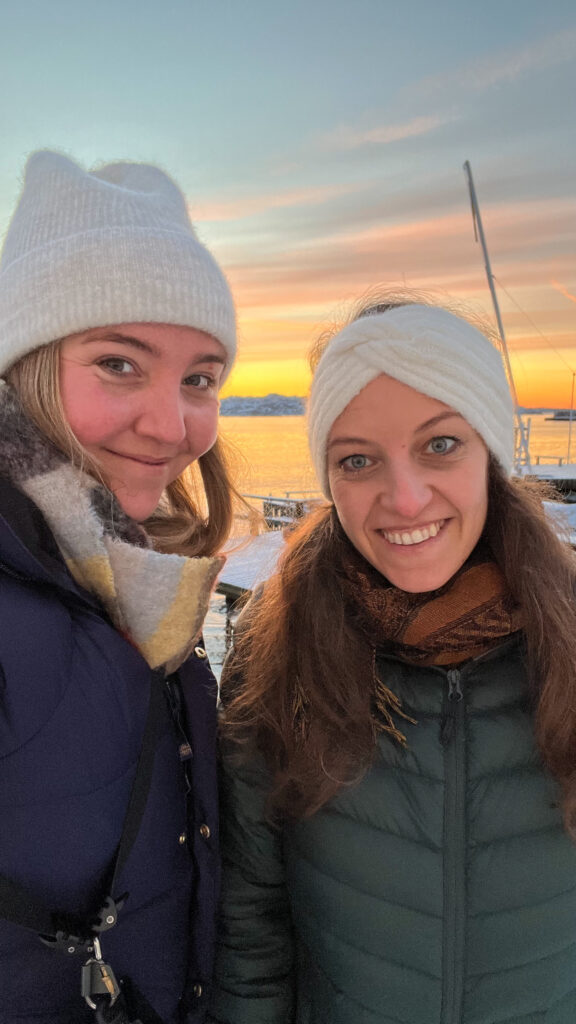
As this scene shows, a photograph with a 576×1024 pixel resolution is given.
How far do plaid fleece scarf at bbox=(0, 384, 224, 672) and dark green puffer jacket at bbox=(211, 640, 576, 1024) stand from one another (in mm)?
595

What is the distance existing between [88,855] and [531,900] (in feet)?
3.45

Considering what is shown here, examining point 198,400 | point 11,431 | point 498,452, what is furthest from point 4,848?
point 498,452

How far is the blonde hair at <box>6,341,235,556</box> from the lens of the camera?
1.63m

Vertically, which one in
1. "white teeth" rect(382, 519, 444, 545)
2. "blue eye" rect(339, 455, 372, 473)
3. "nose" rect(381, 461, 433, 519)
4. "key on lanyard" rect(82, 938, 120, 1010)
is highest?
"blue eye" rect(339, 455, 372, 473)

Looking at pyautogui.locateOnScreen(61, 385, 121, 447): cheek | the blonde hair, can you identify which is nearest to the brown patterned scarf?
the blonde hair

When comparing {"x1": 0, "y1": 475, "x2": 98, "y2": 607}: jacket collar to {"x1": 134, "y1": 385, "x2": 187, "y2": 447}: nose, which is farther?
{"x1": 134, "y1": 385, "x2": 187, "y2": 447}: nose

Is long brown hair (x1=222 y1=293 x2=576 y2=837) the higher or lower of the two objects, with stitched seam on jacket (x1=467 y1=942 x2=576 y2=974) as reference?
higher

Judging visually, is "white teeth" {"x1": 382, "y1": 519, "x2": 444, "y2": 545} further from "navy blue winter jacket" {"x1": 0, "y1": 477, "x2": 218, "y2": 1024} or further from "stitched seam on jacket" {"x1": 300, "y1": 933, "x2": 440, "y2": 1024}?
"stitched seam on jacket" {"x1": 300, "y1": 933, "x2": 440, "y2": 1024}

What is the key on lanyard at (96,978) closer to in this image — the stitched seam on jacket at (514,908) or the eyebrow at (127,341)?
the stitched seam on jacket at (514,908)

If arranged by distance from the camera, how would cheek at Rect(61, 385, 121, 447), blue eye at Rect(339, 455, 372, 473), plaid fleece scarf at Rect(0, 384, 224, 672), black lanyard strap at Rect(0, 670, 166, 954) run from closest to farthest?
black lanyard strap at Rect(0, 670, 166, 954) → plaid fleece scarf at Rect(0, 384, 224, 672) → cheek at Rect(61, 385, 121, 447) → blue eye at Rect(339, 455, 372, 473)

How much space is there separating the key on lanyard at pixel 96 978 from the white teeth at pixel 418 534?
3.61 ft

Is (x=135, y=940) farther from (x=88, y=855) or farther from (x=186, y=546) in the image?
(x=186, y=546)

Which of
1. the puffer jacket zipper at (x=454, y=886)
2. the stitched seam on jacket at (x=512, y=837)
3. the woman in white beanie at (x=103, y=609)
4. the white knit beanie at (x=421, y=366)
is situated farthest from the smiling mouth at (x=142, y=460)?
the stitched seam on jacket at (x=512, y=837)

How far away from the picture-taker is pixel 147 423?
1.69 meters
